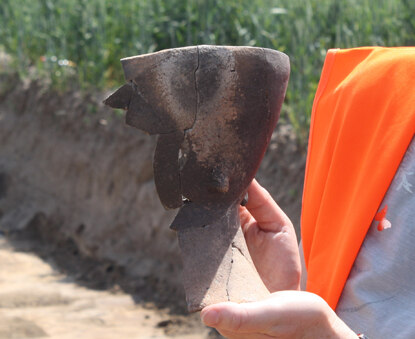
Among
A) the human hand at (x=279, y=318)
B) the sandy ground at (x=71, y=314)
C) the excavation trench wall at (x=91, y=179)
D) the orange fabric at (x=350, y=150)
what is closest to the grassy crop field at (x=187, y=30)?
the excavation trench wall at (x=91, y=179)

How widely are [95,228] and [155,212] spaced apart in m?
0.51

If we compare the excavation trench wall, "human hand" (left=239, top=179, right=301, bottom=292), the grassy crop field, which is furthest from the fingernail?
the grassy crop field

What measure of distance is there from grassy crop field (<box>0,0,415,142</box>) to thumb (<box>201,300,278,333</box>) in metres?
2.61

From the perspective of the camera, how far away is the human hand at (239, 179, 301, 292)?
1.39 m

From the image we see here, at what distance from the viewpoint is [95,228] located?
439 cm

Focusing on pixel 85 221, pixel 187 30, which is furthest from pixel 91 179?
pixel 187 30

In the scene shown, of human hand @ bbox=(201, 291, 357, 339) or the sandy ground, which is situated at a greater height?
human hand @ bbox=(201, 291, 357, 339)

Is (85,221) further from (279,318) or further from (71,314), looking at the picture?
(279,318)

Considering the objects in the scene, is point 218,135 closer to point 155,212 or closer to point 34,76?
point 155,212

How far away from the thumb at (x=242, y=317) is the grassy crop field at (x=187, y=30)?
2615mm

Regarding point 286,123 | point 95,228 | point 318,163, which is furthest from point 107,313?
point 318,163

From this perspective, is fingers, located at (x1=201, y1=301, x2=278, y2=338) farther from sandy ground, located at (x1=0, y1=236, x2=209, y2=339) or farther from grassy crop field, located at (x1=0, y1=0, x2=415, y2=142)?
grassy crop field, located at (x1=0, y1=0, x2=415, y2=142)

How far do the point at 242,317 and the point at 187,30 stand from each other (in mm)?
3583

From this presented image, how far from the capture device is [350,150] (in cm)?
137
